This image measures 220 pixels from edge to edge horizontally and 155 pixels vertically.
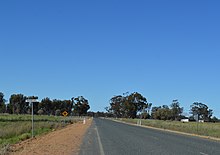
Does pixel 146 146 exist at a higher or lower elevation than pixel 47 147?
higher

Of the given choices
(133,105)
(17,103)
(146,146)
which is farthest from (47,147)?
(17,103)

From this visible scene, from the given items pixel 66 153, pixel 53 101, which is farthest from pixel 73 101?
pixel 66 153

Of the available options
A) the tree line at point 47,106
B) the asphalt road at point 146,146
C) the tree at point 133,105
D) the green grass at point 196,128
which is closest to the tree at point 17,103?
the tree line at point 47,106

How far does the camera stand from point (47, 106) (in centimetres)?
17438

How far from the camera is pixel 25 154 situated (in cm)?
1501

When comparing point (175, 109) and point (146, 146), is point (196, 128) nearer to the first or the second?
A: point (146, 146)

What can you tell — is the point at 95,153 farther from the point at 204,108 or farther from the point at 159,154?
the point at 204,108

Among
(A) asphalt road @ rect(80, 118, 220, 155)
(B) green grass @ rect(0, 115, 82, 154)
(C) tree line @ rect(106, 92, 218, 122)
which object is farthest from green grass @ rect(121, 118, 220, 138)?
(C) tree line @ rect(106, 92, 218, 122)

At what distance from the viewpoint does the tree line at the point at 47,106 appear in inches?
6663

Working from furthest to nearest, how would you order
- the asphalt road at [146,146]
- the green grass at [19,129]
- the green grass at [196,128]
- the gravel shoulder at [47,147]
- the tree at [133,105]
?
the tree at [133,105], the green grass at [196,128], the green grass at [19,129], the gravel shoulder at [47,147], the asphalt road at [146,146]

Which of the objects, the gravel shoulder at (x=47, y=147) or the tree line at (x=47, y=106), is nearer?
the gravel shoulder at (x=47, y=147)

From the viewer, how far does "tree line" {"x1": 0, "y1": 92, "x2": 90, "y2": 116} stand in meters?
169

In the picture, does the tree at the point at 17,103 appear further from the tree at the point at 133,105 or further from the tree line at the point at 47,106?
the tree at the point at 133,105

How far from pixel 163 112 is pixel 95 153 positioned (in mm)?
134771
